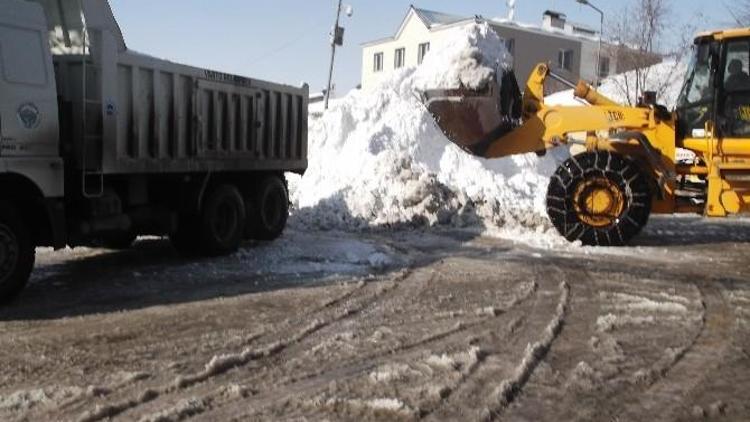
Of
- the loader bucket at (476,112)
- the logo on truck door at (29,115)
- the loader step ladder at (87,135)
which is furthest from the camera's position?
the loader bucket at (476,112)

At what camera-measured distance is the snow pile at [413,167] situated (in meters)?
14.4

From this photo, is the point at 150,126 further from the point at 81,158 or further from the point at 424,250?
the point at 424,250

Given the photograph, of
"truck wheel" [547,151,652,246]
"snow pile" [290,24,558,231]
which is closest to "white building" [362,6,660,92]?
"snow pile" [290,24,558,231]

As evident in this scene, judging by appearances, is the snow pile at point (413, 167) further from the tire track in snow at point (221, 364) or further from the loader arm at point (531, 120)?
the tire track in snow at point (221, 364)

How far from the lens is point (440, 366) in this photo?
542cm

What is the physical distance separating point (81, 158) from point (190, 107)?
203 cm

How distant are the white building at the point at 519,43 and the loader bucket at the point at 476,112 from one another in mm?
34904

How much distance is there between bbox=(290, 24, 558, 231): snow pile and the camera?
14383 mm

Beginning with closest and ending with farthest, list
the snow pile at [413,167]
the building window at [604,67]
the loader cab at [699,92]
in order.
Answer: the loader cab at [699,92] < the snow pile at [413,167] < the building window at [604,67]

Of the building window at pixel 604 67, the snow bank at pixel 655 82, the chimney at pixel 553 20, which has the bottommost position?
the snow bank at pixel 655 82

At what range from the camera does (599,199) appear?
1180 centimetres

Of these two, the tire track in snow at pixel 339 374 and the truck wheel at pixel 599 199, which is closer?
the tire track in snow at pixel 339 374

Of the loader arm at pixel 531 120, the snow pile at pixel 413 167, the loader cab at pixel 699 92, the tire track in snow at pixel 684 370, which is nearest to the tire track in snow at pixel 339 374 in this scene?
the tire track in snow at pixel 684 370

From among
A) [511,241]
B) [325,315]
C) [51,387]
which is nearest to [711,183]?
[511,241]
